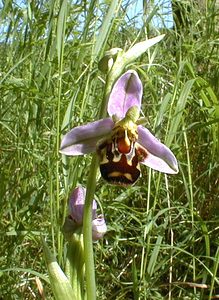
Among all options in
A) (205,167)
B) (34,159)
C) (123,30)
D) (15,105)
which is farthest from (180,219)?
(123,30)

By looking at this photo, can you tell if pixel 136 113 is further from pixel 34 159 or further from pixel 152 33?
pixel 152 33

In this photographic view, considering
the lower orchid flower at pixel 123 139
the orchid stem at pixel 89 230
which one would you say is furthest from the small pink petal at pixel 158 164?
the orchid stem at pixel 89 230

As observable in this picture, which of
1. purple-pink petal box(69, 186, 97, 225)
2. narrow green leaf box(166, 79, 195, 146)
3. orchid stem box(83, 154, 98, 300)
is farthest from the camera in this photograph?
narrow green leaf box(166, 79, 195, 146)

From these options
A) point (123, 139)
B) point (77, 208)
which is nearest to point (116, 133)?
point (123, 139)

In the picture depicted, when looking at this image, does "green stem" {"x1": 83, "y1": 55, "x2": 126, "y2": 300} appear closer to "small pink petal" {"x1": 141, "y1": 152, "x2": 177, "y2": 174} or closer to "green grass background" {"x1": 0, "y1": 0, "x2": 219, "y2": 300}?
"small pink petal" {"x1": 141, "y1": 152, "x2": 177, "y2": 174}

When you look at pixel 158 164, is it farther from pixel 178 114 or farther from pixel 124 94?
pixel 178 114

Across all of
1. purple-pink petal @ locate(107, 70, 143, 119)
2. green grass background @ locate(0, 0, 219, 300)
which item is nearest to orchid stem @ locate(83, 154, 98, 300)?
purple-pink petal @ locate(107, 70, 143, 119)

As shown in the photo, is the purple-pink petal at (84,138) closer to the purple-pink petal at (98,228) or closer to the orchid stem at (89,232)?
the orchid stem at (89,232)
